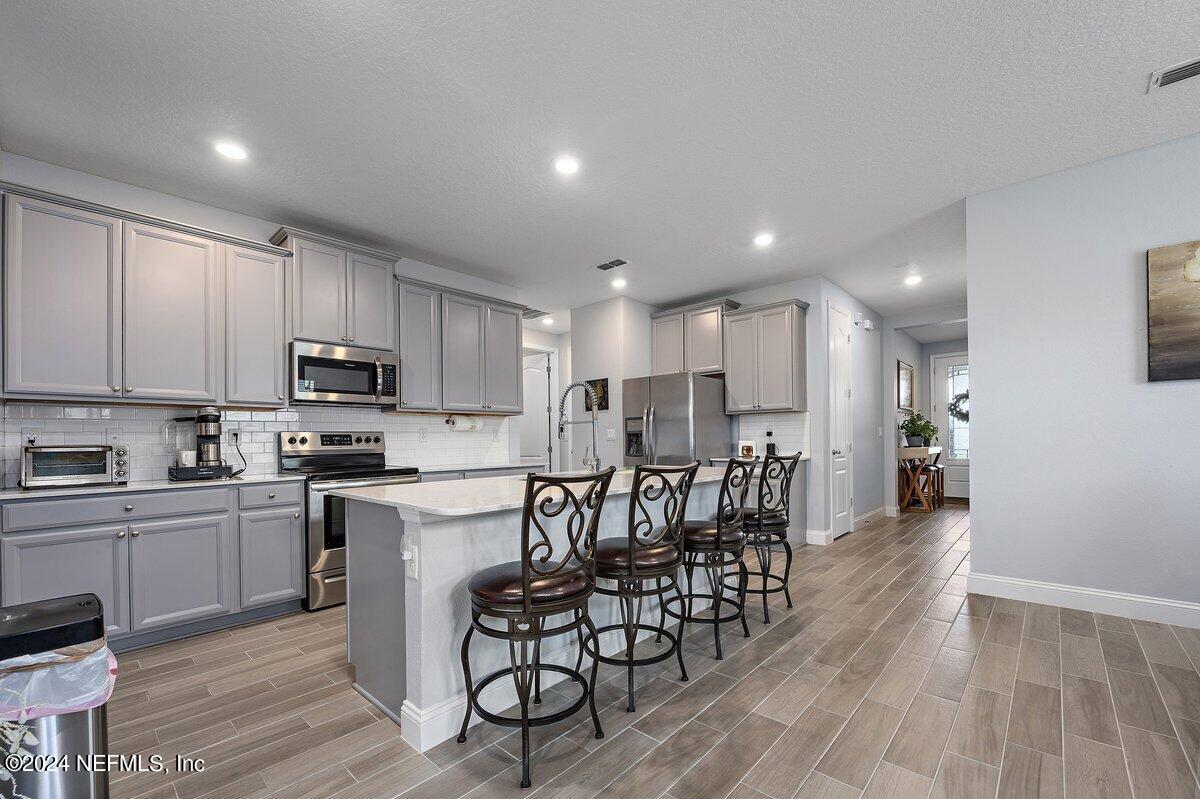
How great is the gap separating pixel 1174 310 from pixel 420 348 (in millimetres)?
5061

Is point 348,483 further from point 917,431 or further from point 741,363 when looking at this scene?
point 917,431

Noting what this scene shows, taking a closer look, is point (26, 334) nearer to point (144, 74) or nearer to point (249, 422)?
point (249, 422)

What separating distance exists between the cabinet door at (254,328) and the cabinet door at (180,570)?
85 centimetres

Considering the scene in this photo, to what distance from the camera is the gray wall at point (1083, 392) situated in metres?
3.01

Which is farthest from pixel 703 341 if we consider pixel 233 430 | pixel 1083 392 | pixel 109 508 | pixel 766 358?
pixel 109 508

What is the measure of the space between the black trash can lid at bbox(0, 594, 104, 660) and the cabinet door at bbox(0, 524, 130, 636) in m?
2.02

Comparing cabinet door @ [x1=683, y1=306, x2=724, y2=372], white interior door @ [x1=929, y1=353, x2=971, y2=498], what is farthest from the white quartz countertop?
white interior door @ [x1=929, y1=353, x2=971, y2=498]

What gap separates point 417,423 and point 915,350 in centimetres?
794

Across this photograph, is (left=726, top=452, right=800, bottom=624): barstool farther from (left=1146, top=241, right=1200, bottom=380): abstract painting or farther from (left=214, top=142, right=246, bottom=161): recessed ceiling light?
(left=214, top=142, right=246, bottom=161): recessed ceiling light

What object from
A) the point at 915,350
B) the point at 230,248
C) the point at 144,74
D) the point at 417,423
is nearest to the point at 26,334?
the point at 230,248

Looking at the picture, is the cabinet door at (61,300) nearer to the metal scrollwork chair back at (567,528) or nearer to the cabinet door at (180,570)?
the cabinet door at (180,570)

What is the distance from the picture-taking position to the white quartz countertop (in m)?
1.85

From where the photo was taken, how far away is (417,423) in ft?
15.8

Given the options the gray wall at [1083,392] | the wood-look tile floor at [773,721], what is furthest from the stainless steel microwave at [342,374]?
the gray wall at [1083,392]
